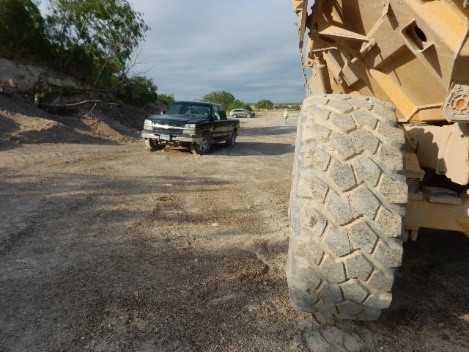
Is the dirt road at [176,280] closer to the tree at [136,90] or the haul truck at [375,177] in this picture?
the haul truck at [375,177]

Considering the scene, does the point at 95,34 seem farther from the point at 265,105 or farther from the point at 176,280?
the point at 265,105

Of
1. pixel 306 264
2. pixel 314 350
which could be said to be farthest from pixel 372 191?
pixel 314 350

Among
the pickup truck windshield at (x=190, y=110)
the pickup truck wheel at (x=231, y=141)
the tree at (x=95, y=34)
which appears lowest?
the pickup truck wheel at (x=231, y=141)

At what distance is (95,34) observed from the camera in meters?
20.5

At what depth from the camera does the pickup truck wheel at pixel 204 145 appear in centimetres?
1167

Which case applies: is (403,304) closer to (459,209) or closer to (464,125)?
(459,209)

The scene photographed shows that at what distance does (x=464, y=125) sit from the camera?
6.94 ft

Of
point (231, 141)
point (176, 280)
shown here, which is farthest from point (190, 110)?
point (176, 280)

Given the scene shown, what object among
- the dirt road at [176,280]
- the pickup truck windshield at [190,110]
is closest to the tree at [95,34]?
the pickup truck windshield at [190,110]

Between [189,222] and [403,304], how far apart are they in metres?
2.64

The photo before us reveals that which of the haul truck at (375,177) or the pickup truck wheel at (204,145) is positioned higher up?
the haul truck at (375,177)

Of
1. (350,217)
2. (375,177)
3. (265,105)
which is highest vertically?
(375,177)

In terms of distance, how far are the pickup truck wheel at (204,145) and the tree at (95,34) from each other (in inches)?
425

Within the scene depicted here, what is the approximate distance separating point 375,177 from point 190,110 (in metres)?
11.1
